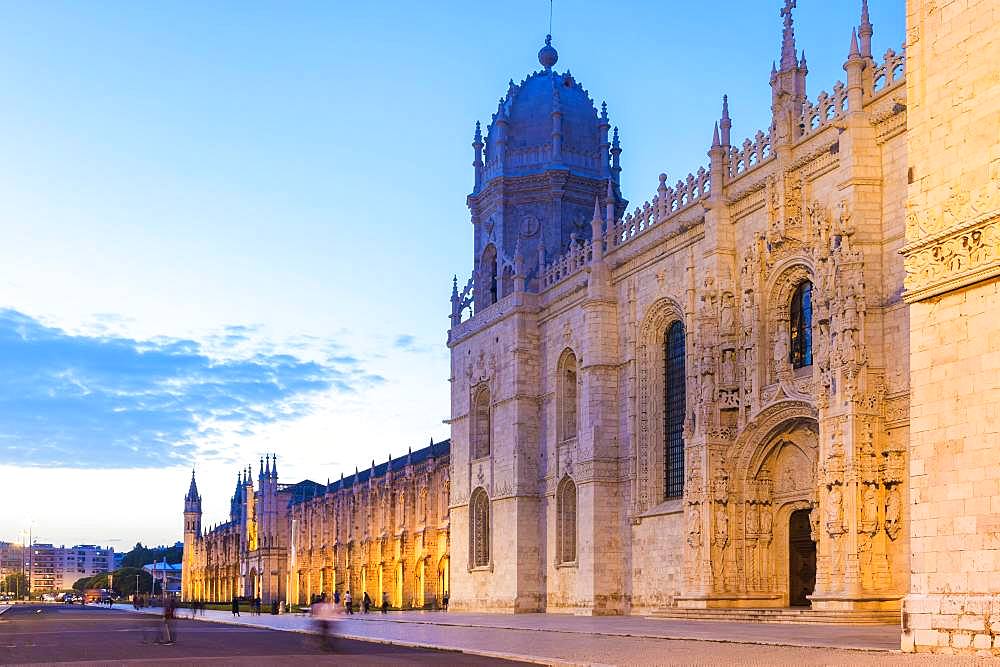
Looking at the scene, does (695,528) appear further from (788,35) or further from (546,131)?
(546,131)

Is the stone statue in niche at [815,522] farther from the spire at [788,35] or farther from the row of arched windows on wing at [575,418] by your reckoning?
the spire at [788,35]

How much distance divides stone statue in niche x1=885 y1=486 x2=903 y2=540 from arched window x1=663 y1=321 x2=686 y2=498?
35.9 feet

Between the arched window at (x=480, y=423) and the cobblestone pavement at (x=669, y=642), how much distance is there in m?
17.9

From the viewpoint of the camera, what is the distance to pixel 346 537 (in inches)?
3420

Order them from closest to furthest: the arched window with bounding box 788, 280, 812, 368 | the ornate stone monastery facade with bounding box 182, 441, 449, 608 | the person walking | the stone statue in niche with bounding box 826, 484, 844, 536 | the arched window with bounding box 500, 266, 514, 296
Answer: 1. the person walking
2. the stone statue in niche with bounding box 826, 484, 844, 536
3. the arched window with bounding box 788, 280, 812, 368
4. the arched window with bounding box 500, 266, 514, 296
5. the ornate stone monastery facade with bounding box 182, 441, 449, 608

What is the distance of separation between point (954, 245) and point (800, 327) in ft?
52.9

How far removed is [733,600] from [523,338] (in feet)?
54.6

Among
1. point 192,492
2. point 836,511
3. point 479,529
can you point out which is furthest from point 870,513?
point 192,492

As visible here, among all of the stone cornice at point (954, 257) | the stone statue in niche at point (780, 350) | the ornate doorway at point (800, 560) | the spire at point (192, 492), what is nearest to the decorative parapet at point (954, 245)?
the stone cornice at point (954, 257)

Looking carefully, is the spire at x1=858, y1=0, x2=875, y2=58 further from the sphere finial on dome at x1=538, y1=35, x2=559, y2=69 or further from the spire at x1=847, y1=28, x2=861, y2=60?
the sphere finial on dome at x1=538, y1=35, x2=559, y2=69

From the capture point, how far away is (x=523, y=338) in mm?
49688

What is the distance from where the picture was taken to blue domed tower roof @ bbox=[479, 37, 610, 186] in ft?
174

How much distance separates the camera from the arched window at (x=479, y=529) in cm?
5262

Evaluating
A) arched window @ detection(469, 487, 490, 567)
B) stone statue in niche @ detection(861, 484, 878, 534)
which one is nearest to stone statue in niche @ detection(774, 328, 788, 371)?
stone statue in niche @ detection(861, 484, 878, 534)
